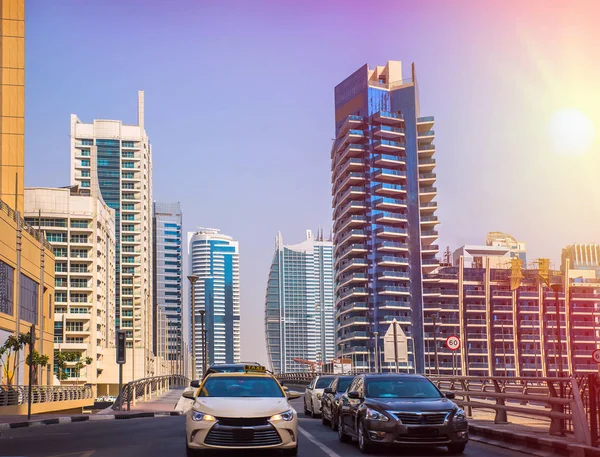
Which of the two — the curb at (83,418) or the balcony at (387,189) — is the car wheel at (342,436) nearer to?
the curb at (83,418)

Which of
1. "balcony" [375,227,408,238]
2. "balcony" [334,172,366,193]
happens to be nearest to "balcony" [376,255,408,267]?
"balcony" [375,227,408,238]

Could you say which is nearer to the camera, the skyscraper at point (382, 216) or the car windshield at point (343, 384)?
the car windshield at point (343, 384)

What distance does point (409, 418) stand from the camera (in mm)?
14102

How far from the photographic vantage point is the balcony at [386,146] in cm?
13438

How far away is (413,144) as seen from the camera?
448 ft

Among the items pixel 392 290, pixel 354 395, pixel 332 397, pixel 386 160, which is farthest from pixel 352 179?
pixel 354 395

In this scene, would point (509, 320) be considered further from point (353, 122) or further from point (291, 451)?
point (291, 451)

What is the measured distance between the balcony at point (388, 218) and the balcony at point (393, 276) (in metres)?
8.10

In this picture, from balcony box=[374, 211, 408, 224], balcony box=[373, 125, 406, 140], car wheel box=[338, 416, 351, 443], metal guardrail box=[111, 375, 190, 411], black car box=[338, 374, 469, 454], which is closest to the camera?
black car box=[338, 374, 469, 454]

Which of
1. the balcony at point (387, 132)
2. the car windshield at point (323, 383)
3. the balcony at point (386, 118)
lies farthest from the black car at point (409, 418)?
the balcony at point (386, 118)

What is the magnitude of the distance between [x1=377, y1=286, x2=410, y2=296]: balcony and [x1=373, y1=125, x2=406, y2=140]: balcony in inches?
984

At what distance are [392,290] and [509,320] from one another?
32.7 metres

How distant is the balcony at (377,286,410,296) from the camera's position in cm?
12962

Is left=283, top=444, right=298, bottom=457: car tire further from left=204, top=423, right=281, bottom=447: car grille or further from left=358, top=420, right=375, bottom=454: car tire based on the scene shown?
left=358, top=420, right=375, bottom=454: car tire
